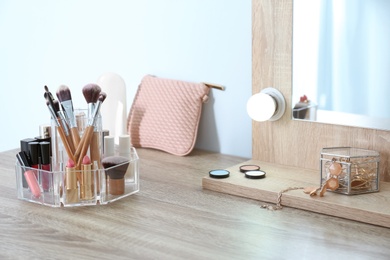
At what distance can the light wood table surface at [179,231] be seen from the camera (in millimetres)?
1106

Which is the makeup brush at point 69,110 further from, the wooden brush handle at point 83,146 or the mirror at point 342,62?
the mirror at point 342,62

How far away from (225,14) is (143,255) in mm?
743

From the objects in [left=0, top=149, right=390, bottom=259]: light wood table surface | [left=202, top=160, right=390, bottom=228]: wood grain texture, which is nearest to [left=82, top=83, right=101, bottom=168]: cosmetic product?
[left=0, top=149, right=390, bottom=259]: light wood table surface

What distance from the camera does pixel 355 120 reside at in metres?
1.43

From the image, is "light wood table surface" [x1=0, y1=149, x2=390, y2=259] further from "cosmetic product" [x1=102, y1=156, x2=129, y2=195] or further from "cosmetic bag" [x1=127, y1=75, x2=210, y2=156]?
"cosmetic bag" [x1=127, y1=75, x2=210, y2=156]

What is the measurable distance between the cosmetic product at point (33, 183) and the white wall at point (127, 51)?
0.51 metres

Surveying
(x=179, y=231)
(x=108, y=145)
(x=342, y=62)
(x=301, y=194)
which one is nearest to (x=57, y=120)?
(x=108, y=145)

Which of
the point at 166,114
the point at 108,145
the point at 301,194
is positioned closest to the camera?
the point at 301,194

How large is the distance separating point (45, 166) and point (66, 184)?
8cm

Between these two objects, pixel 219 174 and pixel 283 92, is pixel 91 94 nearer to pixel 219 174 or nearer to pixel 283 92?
pixel 219 174

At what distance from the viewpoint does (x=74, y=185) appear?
1.34m

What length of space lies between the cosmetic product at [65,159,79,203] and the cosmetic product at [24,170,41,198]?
7 centimetres

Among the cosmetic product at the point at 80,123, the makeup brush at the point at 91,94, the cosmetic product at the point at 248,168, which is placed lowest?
the cosmetic product at the point at 248,168

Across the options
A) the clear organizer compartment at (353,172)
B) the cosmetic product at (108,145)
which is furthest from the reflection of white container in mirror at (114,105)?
the clear organizer compartment at (353,172)
